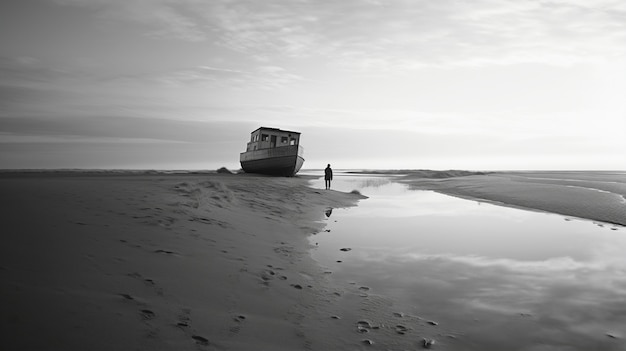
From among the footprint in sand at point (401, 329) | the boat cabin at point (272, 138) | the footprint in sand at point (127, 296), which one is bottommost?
the footprint in sand at point (401, 329)

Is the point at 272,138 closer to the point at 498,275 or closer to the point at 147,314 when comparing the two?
the point at 498,275

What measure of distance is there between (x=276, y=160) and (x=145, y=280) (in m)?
32.0

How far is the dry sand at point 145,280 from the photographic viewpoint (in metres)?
3.21

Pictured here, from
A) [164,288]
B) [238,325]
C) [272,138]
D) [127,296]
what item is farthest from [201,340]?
[272,138]

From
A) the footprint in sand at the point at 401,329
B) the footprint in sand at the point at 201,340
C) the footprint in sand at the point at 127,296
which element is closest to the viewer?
the footprint in sand at the point at 201,340

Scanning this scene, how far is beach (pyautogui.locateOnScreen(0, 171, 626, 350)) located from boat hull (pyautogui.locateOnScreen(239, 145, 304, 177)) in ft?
89.2

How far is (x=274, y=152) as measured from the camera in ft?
118

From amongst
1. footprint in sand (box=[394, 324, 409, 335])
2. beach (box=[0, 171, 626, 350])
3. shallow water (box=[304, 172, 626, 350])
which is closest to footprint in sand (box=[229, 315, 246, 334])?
beach (box=[0, 171, 626, 350])

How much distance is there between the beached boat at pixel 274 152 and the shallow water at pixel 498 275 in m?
23.9

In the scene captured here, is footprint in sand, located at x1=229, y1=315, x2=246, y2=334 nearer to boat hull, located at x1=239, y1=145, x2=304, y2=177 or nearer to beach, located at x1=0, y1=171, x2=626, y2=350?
beach, located at x1=0, y1=171, x2=626, y2=350

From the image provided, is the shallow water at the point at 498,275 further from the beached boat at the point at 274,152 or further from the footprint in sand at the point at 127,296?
the beached boat at the point at 274,152

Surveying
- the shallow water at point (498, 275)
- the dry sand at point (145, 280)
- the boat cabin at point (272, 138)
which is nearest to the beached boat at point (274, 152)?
the boat cabin at point (272, 138)

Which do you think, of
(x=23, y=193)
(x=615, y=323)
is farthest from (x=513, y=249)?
(x=23, y=193)

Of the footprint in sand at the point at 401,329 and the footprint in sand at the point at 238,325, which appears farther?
the footprint in sand at the point at 401,329
